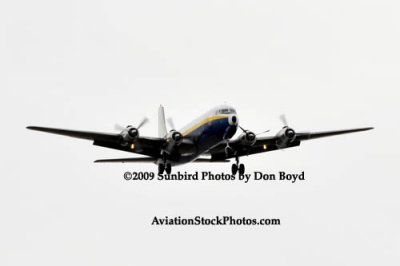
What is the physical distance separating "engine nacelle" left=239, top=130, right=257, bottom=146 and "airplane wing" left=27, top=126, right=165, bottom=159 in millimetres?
5011

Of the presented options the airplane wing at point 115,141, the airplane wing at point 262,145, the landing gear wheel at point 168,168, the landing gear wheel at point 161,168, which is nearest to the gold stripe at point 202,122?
the airplane wing at point 115,141

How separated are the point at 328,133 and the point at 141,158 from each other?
1272cm

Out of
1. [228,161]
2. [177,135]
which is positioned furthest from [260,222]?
[177,135]

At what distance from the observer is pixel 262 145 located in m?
39.7

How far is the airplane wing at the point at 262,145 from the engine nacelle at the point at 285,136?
0.41ft

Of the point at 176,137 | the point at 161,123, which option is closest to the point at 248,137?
the point at 176,137

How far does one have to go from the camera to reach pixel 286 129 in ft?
124

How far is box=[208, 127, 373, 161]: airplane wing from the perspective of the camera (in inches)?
1494

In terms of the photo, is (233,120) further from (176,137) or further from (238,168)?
(238,168)

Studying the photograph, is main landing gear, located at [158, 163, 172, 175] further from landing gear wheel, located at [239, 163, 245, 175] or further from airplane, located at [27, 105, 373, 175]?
landing gear wheel, located at [239, 163, 245, 175]

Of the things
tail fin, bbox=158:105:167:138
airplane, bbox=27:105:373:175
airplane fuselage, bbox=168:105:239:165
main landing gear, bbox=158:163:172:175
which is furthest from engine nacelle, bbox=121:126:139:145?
tail fin, bbox=158:105:167:138

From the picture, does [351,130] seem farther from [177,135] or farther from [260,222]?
[177,135]

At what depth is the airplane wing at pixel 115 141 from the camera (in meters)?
34.8

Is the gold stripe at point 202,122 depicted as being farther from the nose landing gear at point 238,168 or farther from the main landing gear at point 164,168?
the nose landing gear at point 238,168
